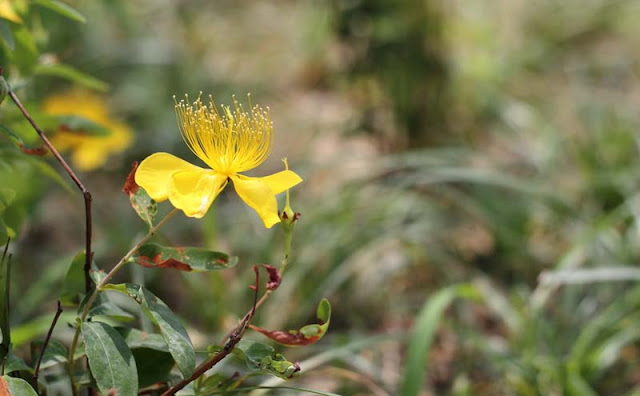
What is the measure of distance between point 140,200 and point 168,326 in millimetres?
129

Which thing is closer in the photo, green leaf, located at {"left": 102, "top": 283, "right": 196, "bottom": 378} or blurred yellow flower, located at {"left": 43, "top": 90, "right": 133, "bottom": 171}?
green leaf, located at {"left": 102, "top": 283, "right": 196, "bottom": 378}

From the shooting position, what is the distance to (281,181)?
26.6 inches

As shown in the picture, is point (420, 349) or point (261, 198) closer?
point (261, 198)

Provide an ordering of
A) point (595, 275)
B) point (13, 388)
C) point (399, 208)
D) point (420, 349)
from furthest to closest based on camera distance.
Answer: point (399, 208) → point (595, 275) → point (420, 349) → point (13, 388)

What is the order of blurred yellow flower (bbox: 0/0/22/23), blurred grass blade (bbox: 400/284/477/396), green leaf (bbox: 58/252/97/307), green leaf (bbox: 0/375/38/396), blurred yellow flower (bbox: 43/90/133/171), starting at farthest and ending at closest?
blurred yellow flower (bbox: 43/90/133/171)
blurred grass blade (bbox: 400/284/477/396)
blurred yellow flower (bbox: 0/0/22/23)
green leaf (bbox: 58/252/97/307)
green leaf (bbox: 0/375/38/396)

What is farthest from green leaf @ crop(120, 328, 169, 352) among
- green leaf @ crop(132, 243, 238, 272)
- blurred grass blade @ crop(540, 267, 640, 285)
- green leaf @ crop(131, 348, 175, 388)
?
blurred grass blade @ crop(540, 267, 640, 285)

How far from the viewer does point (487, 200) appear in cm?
196

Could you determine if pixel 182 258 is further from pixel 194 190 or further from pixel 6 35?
pixel 6 35

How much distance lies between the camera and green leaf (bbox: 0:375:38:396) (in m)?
→ 0.60

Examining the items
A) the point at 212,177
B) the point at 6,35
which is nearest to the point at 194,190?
the point at 212,177

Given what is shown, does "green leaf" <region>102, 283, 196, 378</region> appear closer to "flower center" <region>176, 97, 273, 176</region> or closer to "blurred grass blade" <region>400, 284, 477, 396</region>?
"flower center" <region>176, 97, 273, 176</region>

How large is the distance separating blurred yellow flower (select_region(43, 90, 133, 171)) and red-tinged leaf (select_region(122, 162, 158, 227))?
1091mm

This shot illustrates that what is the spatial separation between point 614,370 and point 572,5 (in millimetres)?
2456

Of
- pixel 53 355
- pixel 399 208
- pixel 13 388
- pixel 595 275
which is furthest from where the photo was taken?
pixel 399 208
